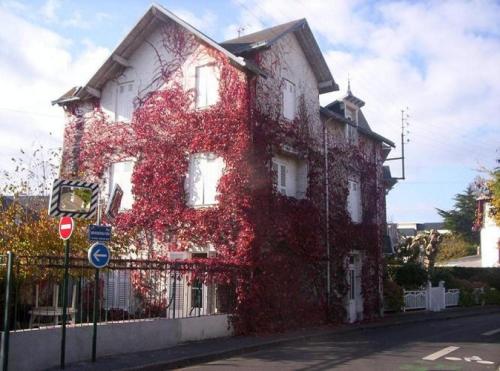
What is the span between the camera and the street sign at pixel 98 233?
1150 cm

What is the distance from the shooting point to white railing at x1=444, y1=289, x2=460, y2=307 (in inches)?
1232

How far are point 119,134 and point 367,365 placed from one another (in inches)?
475

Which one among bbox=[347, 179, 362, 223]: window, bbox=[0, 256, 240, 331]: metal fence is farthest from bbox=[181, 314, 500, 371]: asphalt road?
bbox=[347, 179, 362, 223]: window

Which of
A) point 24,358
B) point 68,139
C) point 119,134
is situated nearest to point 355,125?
point 119,134

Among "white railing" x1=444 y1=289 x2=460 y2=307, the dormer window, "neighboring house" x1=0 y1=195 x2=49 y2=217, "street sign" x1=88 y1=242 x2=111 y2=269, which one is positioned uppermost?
the dormer window

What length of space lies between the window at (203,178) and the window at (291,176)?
227cm

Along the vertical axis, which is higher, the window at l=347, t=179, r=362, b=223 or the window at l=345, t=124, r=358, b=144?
the window at l=345, t=124, r=358, b=144

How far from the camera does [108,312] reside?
13.1 meters

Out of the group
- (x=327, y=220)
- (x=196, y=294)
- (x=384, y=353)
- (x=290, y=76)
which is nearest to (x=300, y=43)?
(x=290, y=76)

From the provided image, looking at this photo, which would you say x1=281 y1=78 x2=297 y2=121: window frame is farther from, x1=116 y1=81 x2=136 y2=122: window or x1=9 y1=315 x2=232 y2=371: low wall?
x1=9 y1=315 x2=232 y2=371: low wall

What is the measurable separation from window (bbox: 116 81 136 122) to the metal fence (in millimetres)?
7010

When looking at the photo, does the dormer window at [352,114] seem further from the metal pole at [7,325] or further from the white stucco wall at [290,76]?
the metal pole at [7,325]

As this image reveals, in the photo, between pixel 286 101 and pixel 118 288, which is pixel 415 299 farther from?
pixel 118 288

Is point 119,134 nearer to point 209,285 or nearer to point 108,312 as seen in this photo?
point 209,285
